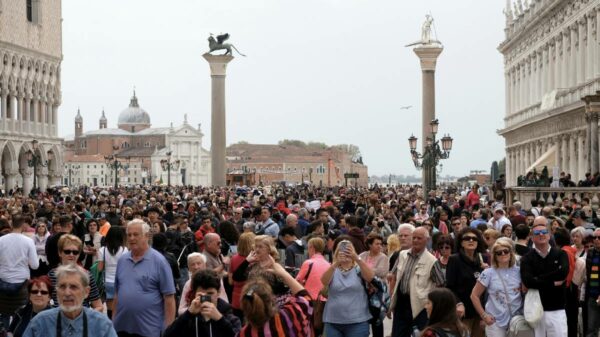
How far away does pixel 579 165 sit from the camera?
147 feet

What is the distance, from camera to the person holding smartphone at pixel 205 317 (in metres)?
7.31

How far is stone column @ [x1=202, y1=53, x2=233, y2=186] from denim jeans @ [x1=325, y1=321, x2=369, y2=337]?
54.8 metres

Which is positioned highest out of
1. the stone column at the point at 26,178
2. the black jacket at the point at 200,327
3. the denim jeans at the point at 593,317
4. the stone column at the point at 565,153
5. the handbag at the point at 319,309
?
the stone column at the point at 565,153

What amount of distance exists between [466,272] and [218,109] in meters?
54.7

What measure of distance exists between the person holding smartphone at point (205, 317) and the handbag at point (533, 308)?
3.24 m

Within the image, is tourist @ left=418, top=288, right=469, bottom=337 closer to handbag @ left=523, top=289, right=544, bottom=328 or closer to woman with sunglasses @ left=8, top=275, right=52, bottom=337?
handbag @ left=523, top=289, right=544, bottom=328

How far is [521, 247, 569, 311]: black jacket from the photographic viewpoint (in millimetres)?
10102

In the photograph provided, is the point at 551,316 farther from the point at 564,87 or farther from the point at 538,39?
the point at 538,39

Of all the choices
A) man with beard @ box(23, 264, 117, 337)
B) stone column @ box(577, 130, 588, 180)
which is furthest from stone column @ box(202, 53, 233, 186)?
man with beard @ box(23, 264, 117, 337)

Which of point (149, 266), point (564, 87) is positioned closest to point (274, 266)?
point (149, 266)

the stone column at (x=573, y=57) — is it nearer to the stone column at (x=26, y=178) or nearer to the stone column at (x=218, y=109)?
the stone column at (x=218, y=109)

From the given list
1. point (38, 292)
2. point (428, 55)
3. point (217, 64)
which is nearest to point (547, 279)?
point (38, 292)

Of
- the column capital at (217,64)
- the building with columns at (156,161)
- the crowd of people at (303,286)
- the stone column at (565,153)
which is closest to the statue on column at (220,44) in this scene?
the column capital at (217,64)

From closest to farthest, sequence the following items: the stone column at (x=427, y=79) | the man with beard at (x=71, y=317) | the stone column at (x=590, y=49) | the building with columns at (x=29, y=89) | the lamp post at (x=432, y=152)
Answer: the man with beard at (x=71, y=317)
the lamp post at (x=432, y=152)
the stone column at (x=590, y=49)
the stone column at (x=427, y=79)
the building with columns at (x=29, y=89)
